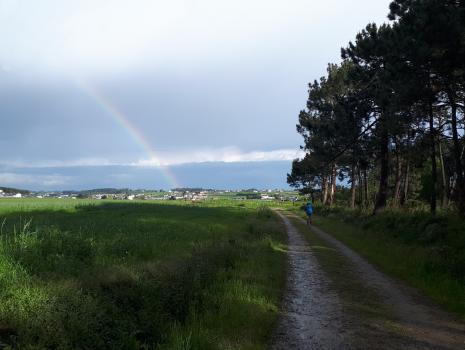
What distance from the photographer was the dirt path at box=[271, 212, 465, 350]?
725 cm

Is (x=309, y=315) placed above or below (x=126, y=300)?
below

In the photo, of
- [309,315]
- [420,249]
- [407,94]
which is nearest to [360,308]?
[309,315]

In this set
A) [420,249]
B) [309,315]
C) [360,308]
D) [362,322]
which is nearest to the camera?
[362,322]

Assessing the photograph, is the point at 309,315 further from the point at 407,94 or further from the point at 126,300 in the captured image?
the point at 407,94

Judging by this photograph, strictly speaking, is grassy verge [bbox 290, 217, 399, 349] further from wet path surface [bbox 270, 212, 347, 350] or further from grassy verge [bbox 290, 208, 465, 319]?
grassy verge [bbox 290, 208, 465, 319]

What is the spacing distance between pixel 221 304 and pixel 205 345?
220 centimetres

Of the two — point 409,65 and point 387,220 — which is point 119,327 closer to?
point 409,65

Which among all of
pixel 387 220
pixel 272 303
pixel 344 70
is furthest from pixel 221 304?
pixel 344 70

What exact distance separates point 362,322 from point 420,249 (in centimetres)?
948

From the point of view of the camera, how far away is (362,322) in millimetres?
8375

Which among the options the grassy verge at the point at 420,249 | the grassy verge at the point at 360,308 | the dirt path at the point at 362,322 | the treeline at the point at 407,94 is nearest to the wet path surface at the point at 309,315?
the dirt path at the point at 362,322

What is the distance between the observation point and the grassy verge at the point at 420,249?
11.0 meters

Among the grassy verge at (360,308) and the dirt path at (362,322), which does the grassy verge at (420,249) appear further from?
the grassy verge at (360,308)

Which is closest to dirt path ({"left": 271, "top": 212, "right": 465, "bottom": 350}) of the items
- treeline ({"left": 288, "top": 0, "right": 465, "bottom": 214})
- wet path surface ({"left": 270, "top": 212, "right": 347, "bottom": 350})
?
wet path surface ({"left": 270, "top": 212, "right": 347, "bottom": 350})
